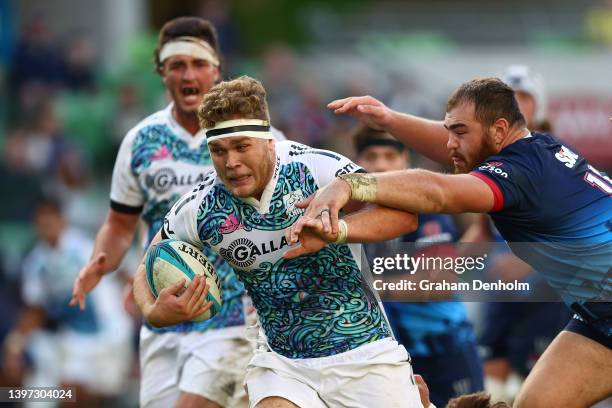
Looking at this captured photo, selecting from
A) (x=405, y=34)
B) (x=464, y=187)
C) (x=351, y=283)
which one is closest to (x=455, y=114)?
(x=464, y=187)

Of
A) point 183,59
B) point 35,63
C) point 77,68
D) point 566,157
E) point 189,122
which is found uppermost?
point 35,63

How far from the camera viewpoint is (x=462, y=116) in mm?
6680

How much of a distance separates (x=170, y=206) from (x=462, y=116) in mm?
2217

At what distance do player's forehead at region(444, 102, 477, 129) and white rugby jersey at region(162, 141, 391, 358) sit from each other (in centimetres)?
60

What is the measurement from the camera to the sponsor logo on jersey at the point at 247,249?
258 inches

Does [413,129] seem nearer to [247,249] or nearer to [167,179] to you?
[247,249]

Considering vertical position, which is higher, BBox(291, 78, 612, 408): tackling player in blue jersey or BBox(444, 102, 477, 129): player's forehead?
BBox(444, 102, 477, 129): player's forehead

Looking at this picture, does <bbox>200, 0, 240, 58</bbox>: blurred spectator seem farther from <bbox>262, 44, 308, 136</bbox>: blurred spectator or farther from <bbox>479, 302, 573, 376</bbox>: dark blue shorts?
<bbox>479, 302, 573, 376</bbox>: dark blue shorts

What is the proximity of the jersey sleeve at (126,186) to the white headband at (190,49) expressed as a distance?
60cm

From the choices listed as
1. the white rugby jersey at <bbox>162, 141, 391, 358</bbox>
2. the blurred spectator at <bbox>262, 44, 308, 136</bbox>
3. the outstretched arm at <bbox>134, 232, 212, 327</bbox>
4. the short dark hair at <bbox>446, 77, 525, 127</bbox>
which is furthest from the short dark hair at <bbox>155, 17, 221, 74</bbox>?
the blurred spectator at <bbox>262, 44, 308, 136</bbox>

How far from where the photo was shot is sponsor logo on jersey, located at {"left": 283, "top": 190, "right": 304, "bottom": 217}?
6531 millimetres

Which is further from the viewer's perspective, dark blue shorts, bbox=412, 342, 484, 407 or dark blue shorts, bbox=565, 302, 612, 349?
dark blue shorts, bbox=412, 342, 484, 407

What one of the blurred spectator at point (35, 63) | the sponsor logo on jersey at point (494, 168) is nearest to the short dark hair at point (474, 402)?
the sponsor logo on jersey at point (494, 168)

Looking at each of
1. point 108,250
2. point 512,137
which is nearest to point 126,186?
point 108,250
